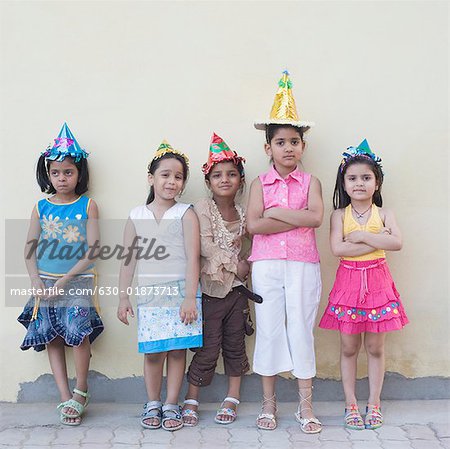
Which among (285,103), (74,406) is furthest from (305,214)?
(74,406)

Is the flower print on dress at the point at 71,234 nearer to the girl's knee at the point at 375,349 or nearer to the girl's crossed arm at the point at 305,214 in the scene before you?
the girl's crossed arm at the point at 305,214

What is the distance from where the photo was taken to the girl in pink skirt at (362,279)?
3369mm

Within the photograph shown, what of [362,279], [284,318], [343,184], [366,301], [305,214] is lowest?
[284,318]

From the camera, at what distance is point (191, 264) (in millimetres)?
3432

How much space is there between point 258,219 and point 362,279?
2.18 ft

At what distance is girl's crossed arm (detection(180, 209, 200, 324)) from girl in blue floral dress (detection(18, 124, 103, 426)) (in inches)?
23.6

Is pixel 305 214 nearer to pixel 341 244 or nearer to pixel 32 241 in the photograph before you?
pixel 341 244

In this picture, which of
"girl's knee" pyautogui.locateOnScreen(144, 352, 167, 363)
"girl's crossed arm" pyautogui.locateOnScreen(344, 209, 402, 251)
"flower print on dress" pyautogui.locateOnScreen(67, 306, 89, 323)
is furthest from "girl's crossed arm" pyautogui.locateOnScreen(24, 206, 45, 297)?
"girl's crossed arm" pyautogui.locateOnScreen(344, 209, 402, 251)

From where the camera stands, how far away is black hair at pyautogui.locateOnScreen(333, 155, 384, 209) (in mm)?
3473

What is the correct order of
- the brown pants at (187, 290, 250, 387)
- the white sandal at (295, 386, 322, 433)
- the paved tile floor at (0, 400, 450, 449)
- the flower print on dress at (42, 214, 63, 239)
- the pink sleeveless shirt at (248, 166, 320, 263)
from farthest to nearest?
the flower print on dress at (42, 214, 63, 239), the brown pants at (187, 290, 250, 387), the pink sleeveless shirt at (248, 166, 320, 263), the white sandal at (295, 386, 322, 433), the paved tile floor at (0, 400, 450, 449)

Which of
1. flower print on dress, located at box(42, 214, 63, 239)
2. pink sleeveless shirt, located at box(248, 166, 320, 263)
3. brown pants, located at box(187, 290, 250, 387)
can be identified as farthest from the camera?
flower print on dress, located at box(42, 214, 63, 239)

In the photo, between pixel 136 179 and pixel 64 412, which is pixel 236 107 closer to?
pixel 136 179

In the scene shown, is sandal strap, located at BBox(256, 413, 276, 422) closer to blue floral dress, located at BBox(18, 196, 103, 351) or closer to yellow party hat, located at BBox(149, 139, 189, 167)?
blue floral dress, located at BBox(18, 196, 103, 351)

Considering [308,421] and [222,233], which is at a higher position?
[222,233]
